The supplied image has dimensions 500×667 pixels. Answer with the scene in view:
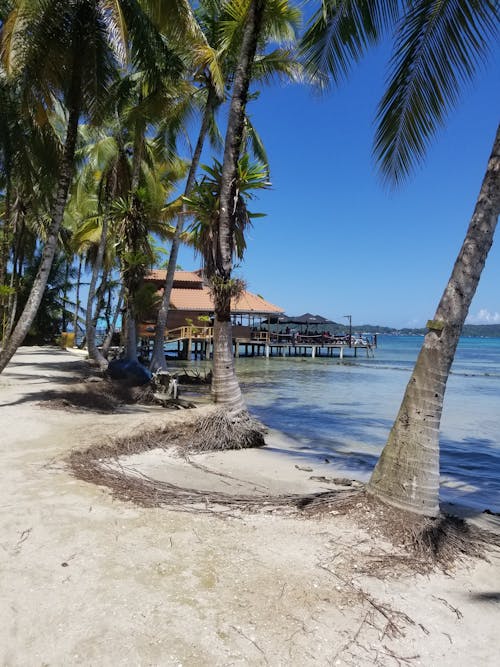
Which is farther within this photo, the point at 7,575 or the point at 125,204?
the point at 125,204

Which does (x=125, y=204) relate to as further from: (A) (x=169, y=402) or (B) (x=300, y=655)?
(B) (x=300, y=655)

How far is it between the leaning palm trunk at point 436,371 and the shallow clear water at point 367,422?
10.3 feet

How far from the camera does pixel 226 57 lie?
1350cm

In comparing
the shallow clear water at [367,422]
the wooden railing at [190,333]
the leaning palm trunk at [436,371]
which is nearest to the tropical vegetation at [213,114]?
the leaning palm trunk at [436,371]

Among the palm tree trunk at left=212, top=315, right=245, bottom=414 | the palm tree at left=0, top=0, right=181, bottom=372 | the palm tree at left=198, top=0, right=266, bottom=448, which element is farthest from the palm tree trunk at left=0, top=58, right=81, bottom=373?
the palm tree trunk at left=212, top=315, right=245, bottom=414

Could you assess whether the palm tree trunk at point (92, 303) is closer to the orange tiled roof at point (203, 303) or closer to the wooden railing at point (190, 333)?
the wooden railing at point (190, 333)

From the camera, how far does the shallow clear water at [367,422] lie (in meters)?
8.55

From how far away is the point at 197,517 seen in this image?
4.51m

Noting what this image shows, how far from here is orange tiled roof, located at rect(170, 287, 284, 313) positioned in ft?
127

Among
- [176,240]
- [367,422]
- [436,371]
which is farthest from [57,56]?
[367,422]

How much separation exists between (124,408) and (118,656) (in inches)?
353

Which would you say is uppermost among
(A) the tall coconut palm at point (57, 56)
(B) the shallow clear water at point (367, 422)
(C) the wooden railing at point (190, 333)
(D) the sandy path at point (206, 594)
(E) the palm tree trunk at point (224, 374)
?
(A) the tall coconut palm at point (57, 56)

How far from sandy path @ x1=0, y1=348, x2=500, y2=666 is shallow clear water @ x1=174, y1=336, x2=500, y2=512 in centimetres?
390

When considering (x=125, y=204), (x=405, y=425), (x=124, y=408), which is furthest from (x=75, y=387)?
(x=405, y=425)
